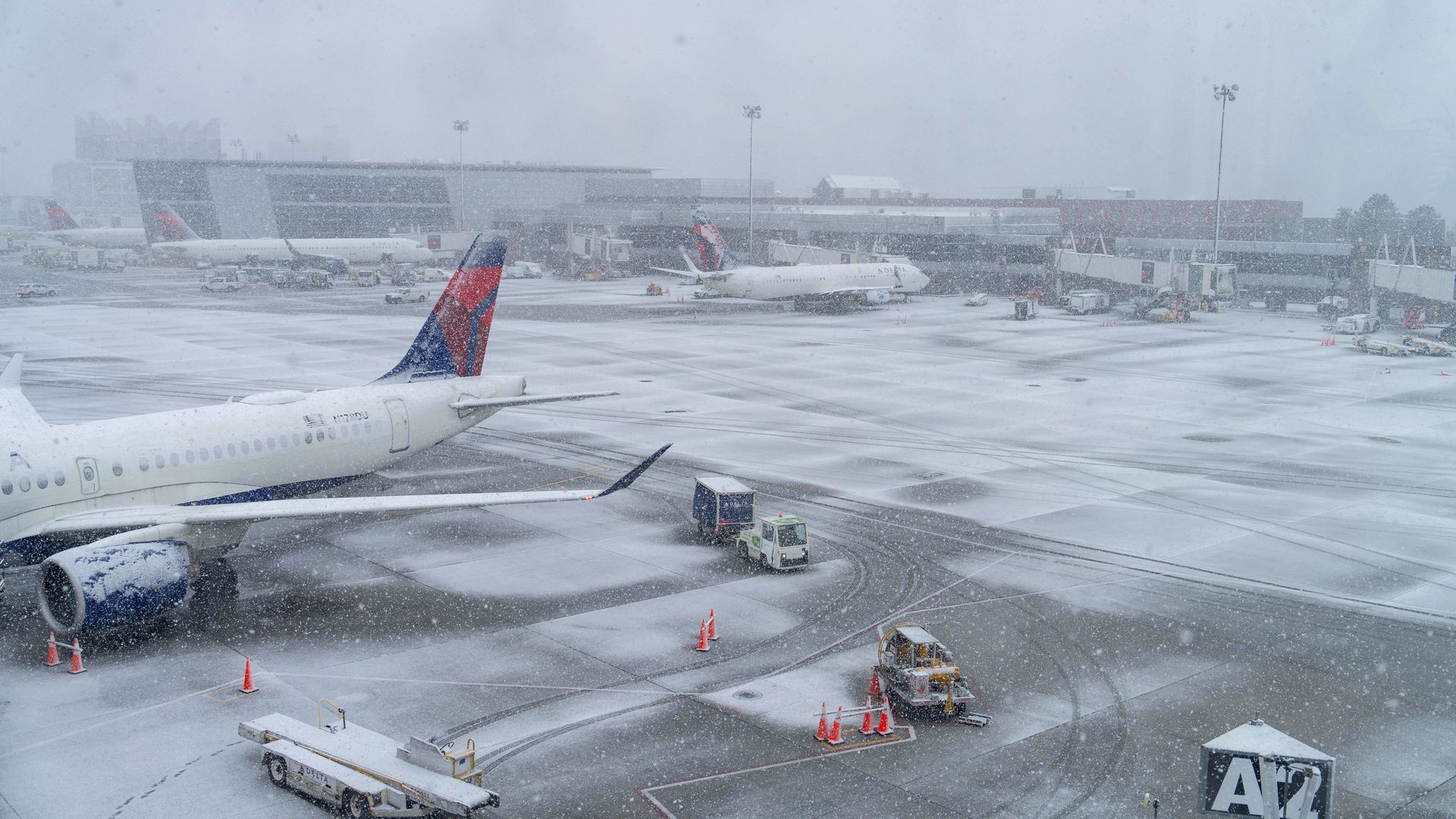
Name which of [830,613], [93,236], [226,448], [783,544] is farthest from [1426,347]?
[93,236]

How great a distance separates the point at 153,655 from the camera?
25.1 metres

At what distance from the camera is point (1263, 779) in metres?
13.7

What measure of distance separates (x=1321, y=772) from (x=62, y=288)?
134 meters

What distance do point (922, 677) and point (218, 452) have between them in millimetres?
19734

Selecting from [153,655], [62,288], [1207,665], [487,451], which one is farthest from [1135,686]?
[62,288]

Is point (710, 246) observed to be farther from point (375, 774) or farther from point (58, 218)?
point (58, 218)

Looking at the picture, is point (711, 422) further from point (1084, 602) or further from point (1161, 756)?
point (1161, 756)

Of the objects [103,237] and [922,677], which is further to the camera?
[103,237]

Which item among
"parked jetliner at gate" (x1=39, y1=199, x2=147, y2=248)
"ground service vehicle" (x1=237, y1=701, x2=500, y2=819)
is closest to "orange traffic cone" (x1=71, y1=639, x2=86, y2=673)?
"ground service vehicle" (x1=237, y1=701, x2=500, y2=819)

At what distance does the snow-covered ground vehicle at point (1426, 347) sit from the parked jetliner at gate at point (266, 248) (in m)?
114

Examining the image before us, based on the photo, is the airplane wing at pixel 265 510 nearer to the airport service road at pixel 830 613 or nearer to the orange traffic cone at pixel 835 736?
the airport service road at pixel 830 613

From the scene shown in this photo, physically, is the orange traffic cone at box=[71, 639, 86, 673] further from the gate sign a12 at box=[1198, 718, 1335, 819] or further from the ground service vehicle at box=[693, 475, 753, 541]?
the gate sign a12 at box=[1198, 718, 1335, 819]

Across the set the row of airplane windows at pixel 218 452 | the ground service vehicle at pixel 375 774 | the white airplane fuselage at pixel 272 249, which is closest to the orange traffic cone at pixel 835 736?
the ground service vehicle at pixel 375 774

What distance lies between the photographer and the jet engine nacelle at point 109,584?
2438 centimetres
